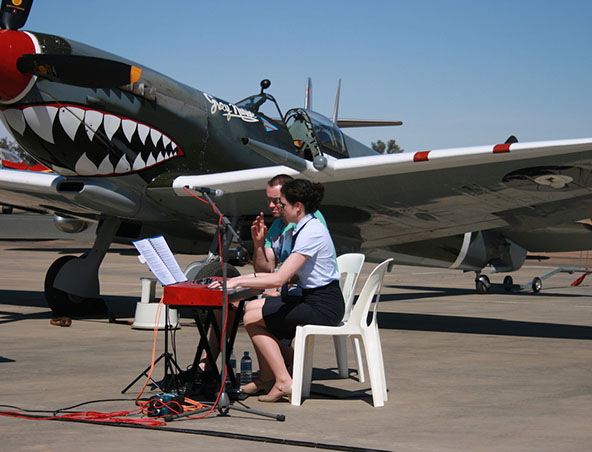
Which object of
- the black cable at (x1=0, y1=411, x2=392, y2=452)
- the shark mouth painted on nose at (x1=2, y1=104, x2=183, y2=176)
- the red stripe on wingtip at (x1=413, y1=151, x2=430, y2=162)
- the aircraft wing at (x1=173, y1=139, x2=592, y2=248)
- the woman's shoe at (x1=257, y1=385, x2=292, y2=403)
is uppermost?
the shark mouth painted on nose at (x1=2, y1=104, x2=183, y2=176)

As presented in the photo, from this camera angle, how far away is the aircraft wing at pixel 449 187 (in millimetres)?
7031

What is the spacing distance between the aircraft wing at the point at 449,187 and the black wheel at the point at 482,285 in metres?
5.37

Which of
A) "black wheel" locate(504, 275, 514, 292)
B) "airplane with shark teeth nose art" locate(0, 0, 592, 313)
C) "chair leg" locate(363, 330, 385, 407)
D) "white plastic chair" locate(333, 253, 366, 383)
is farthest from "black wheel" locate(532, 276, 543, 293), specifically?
"chair leg" locate(363, 330, 385, 407)

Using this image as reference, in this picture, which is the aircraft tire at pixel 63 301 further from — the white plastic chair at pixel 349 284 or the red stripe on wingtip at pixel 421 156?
the white plastic chair at pixel 349 284

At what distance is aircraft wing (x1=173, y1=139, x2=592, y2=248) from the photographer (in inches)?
277

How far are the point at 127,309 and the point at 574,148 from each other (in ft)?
21.3

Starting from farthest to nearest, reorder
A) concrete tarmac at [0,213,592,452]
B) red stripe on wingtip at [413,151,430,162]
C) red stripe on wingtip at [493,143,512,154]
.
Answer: red stripe on wingtip at [413,151,430,162]
red stripe on wingtip at [493,143,512,154]
concrete tarmac at [0,213,592,452]

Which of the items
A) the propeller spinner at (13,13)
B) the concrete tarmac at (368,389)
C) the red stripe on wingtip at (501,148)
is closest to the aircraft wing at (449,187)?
the red stripe on wingtip at (501,148)

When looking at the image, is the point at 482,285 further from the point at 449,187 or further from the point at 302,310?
the point at 302,310

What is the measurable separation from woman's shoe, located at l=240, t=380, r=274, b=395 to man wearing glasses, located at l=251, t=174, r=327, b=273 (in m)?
0.72

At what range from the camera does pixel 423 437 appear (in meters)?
3.56

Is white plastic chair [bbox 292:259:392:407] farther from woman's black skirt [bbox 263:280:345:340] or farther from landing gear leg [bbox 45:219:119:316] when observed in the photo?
landing gear leg [bbox 45:219:119:316]

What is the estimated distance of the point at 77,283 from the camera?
9.27 m

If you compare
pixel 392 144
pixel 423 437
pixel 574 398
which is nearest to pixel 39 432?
pixel 423 437
